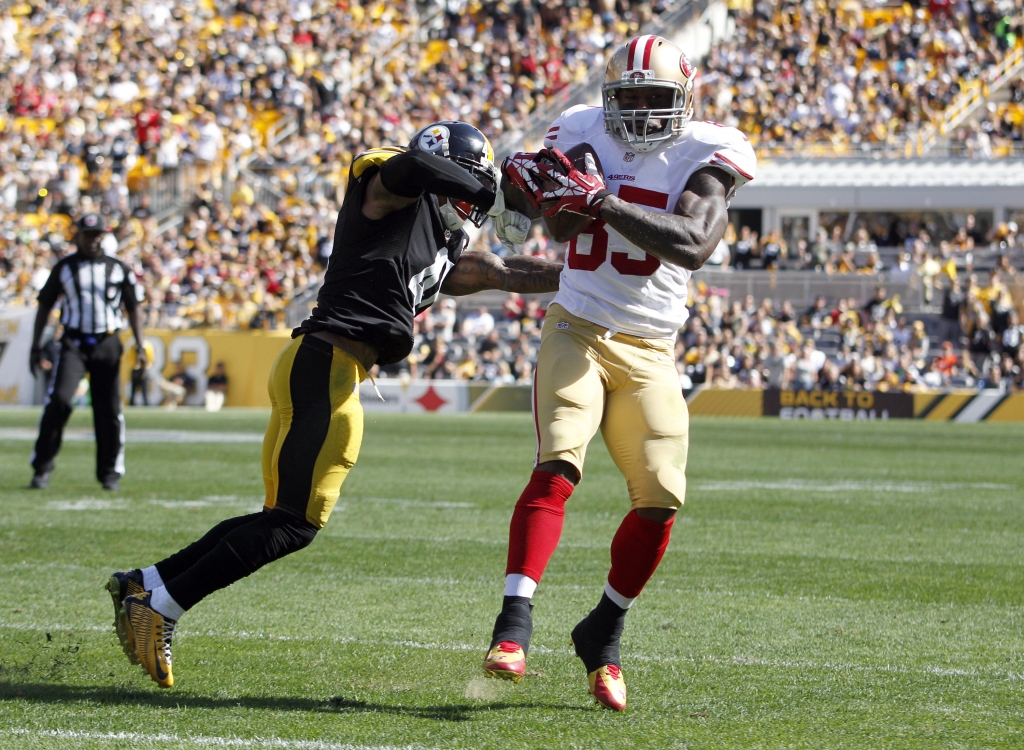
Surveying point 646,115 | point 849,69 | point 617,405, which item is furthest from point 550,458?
point 849,69

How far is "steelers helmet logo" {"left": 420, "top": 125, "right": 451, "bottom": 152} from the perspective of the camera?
163 inches

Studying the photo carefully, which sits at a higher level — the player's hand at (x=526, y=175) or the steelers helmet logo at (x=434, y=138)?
the steelers helmet logo at (x=434, y=138)

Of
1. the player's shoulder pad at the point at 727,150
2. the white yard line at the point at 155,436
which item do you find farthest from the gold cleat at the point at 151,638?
the white yard line at the point at 155,436

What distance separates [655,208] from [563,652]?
1595mm

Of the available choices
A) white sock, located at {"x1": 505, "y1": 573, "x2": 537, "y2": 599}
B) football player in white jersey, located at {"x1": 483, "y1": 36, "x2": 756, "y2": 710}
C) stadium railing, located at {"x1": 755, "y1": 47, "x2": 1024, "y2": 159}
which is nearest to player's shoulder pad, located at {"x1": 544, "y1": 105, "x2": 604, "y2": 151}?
football player in white jersey, located at {"x1": 483, "y1": 36, "x2": 756, "y2": 710}

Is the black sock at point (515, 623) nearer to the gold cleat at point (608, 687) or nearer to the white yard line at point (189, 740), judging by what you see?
the gold cleat at point (608, 687)

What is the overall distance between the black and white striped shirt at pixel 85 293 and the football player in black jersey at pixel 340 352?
Answer: 5405 mm

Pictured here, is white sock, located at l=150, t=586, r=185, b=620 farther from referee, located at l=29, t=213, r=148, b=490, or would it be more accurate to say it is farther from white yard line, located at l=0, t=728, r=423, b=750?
referee, located at l=29, t=213, r=148, b=490

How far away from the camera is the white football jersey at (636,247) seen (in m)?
4.17

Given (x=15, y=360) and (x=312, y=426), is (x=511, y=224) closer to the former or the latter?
(x=312, y=426)

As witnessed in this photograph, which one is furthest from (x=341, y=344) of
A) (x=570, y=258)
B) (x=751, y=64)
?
(x=751, y=64)

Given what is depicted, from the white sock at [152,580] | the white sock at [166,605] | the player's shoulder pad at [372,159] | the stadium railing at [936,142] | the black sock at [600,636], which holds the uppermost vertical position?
the stadium railing at [936,142]

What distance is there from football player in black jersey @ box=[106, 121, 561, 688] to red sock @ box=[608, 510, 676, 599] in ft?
2.89

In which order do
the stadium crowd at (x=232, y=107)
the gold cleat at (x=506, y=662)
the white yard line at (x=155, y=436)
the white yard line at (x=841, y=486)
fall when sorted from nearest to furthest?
the gold cleat at (x=506, y=662)
the white yard line at (x=841, y=486)
the white yard line at (x=155, y=436)
the stadium crowd at (x=232, y=107)
